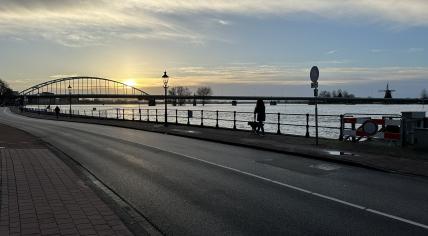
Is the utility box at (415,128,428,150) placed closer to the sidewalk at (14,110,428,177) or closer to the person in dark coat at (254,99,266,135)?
the sidewalk at (14,110,428,177)

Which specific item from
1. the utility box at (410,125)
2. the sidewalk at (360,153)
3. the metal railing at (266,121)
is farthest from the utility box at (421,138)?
the metal railing at (266,121)

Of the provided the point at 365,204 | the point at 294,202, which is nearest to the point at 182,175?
the point at 294,202

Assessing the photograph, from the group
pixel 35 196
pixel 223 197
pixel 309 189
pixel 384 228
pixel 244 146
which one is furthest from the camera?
pixel 244 146

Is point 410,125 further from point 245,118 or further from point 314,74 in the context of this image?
point 245,118

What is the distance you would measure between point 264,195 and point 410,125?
10.9 m

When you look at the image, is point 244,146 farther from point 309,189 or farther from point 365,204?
point 365,204

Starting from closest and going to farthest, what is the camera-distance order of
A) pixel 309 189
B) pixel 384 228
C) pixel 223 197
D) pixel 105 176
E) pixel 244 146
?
pixel 384 228 < pixel 223 197 < pixel 309 189 < pixel 105 176 < pixel 244 146

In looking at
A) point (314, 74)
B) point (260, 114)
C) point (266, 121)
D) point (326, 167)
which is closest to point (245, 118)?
point (266, 121)

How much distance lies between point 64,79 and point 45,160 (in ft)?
559

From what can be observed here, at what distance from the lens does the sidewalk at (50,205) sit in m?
6.82

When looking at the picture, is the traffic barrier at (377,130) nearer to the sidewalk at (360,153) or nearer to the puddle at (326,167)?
the sidewalk at (360,153)

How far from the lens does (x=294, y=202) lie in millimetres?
9250

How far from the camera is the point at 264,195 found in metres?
9.93

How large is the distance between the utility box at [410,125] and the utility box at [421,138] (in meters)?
0.65
